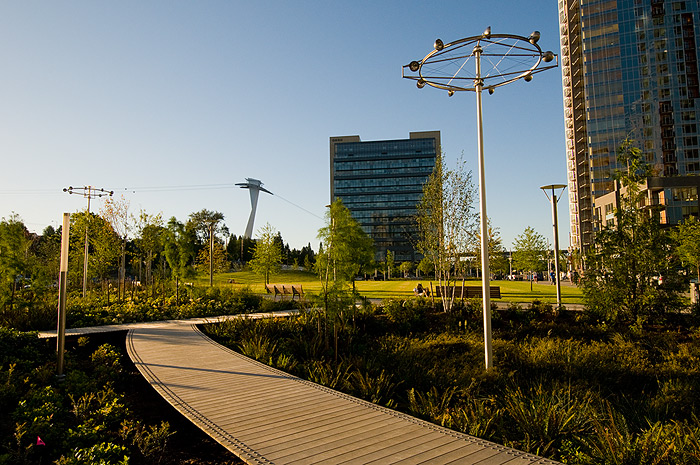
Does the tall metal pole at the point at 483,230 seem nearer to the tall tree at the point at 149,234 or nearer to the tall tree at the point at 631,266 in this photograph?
the tall tree at the point at 631,266

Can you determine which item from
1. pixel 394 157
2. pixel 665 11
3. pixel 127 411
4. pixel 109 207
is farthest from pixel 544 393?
pixel 394 157

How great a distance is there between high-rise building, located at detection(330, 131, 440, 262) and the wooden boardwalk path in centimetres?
13267

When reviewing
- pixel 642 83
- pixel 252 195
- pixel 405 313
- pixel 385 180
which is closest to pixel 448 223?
pixel 405 313

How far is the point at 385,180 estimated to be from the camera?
145125mm

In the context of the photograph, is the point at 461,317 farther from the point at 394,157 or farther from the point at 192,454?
the point at 394,157

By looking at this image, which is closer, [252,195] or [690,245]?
[690,245]

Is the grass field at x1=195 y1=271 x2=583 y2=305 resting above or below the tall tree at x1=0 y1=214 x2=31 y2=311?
below

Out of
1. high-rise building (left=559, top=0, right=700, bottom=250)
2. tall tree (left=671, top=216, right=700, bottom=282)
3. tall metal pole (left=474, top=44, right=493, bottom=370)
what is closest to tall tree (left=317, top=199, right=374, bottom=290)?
tall metal pole (left=474, top=44, right=493, bottom=370)

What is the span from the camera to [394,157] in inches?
5719

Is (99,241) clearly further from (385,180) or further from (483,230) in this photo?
(385,180)

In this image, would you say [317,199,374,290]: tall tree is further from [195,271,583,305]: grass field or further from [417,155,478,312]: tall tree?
[195,271,583,305]: grass field

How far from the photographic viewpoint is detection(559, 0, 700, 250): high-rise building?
232 feet

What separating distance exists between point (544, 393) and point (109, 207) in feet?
88.4

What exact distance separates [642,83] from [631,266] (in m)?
74.2
